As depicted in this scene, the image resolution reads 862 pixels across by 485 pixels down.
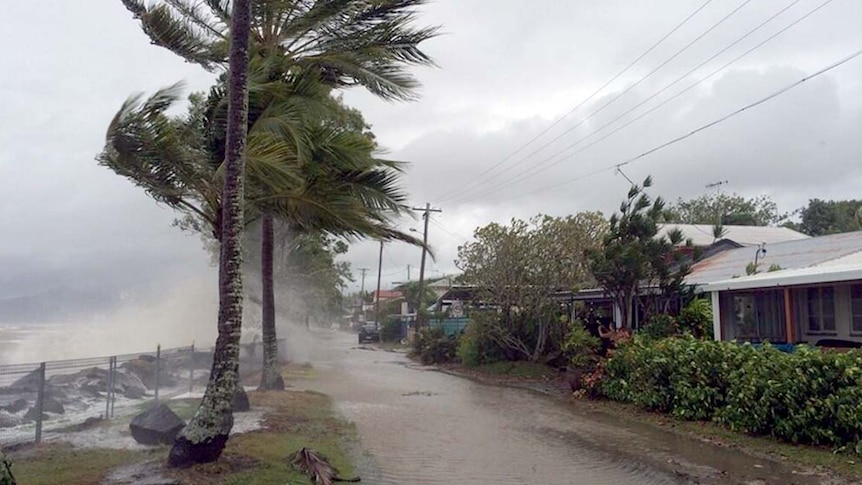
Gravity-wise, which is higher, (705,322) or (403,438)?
(705,322)

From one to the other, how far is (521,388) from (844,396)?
36.3 feet

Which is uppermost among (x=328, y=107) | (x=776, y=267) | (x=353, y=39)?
(x=353, y=39)

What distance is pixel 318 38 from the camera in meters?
14.0

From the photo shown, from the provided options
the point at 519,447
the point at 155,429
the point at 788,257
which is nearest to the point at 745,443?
the point at 519,447

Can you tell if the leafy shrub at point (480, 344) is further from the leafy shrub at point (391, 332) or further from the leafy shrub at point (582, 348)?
the leafy shrub at point (391, 332)

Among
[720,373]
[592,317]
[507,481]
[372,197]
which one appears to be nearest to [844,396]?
[720,373]

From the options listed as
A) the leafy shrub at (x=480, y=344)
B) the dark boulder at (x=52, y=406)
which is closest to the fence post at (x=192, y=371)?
the dark boulder at (x=52, y=406)

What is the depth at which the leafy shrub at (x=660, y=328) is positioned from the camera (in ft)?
54.7

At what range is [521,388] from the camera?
789 inches

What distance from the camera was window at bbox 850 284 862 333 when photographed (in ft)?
52.5

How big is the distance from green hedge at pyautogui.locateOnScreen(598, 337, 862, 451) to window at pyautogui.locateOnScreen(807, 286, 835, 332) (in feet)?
16.2

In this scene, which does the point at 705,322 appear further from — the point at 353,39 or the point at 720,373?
the point at 353,39

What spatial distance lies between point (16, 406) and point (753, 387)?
11011mm

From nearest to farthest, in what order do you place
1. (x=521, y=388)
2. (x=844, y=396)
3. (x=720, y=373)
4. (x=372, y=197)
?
1. (x=844, y=396)
2. (x=720, y=373)
3. (x=372, y=197)
4. (x=521, y=388)
